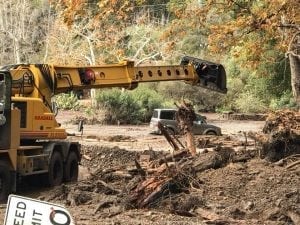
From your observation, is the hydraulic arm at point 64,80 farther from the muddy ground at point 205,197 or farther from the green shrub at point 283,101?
the green shrub at point 283,101

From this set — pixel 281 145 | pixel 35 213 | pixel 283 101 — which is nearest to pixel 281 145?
pixel 281 145

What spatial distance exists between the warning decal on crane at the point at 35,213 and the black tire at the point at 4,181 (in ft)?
31.4

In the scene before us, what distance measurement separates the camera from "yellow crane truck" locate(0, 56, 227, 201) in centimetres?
1418

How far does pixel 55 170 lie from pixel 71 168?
41.2 inches

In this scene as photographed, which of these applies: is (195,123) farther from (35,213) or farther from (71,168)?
(35,213)

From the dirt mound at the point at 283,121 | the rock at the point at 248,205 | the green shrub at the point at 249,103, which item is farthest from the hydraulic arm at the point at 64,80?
the green shrub at the point at 249,103

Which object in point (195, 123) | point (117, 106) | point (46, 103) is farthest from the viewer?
point (117, 106)

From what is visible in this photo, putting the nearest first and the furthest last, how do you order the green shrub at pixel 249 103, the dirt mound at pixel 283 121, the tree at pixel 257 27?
the tree at pixel 257 27 < the dirt mound at pixel 283 121 < the green shrub at pixel 249 103

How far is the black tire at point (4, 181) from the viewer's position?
13910mm

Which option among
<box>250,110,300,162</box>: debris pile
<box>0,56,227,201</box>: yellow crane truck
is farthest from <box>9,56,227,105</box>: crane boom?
<box>250,110,300,162</box>: debris pile

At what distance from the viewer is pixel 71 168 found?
17938 millimetres

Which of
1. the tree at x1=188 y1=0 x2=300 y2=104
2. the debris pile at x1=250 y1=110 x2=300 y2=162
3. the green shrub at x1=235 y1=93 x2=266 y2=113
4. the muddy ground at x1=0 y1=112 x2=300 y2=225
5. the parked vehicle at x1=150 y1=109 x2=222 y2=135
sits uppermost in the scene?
the tree at x1=188 y1=0 x2=300 y2=104

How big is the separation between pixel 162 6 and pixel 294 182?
5253 cm

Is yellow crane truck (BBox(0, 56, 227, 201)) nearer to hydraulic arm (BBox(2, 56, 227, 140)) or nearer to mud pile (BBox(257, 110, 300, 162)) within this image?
hydraulic arm (BBox(2, 56, 227, 140))
